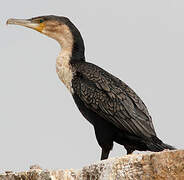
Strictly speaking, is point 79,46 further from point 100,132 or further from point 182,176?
point 182,176

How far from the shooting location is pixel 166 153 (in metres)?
4.45

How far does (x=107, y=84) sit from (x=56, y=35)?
1.47 metres

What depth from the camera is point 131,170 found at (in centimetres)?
464

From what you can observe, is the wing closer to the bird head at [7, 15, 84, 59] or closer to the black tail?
the black tail

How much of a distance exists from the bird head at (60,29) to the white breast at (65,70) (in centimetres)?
19

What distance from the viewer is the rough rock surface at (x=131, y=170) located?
14.5ft

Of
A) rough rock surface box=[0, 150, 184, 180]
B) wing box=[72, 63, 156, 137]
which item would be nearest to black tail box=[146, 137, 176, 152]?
wing box=[72, 63, 156, 137]

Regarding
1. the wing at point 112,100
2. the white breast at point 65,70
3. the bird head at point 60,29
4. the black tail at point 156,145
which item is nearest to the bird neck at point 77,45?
the bird head at point 60,29

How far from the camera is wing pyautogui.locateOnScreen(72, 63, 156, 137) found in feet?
24.7

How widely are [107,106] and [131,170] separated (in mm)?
3148

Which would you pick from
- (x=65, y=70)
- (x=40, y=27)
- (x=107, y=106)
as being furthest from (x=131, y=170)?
(x=40, y=27)

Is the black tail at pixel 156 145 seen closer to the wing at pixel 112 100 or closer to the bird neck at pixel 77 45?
the wing at pixel 112 100

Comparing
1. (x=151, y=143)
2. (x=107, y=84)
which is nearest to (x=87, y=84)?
(x=107, y=84)

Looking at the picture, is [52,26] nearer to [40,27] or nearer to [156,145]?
[40,27]
